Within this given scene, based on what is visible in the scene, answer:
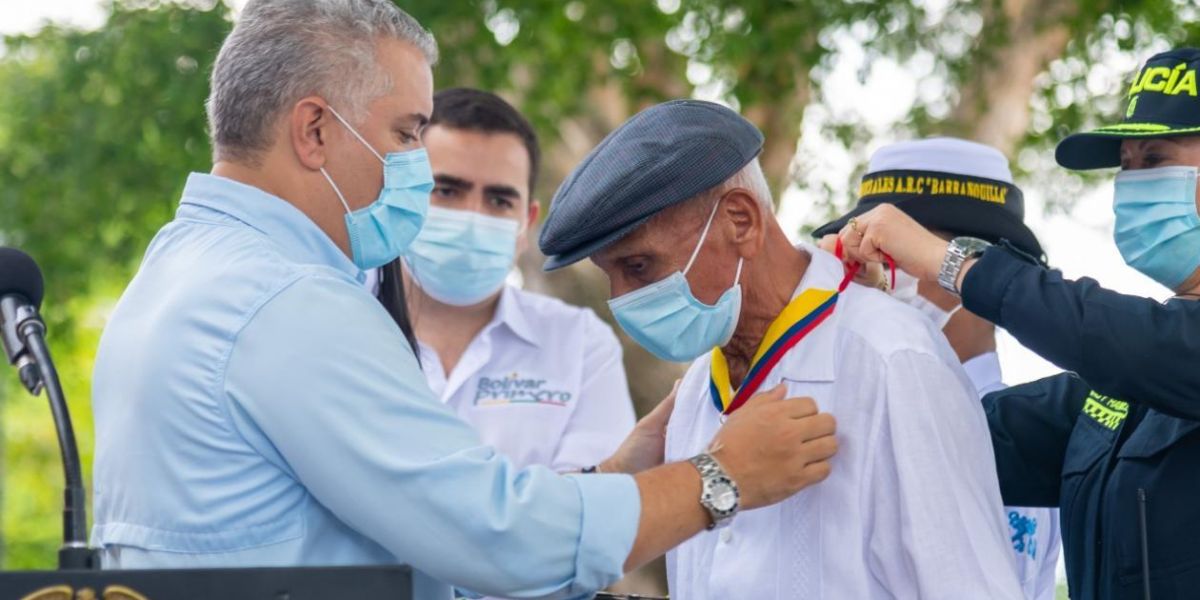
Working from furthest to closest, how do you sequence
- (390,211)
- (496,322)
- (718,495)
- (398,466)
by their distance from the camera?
(496,322) → (390,211) → (718,495) → (398,466)

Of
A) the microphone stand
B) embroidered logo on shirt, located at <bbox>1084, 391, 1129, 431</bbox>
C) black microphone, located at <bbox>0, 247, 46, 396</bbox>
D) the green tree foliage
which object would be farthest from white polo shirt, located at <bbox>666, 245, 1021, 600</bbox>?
the green tree foliage

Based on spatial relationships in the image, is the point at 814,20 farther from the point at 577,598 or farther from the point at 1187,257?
the point at 577,598

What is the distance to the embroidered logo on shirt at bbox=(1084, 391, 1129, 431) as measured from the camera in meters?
3.55

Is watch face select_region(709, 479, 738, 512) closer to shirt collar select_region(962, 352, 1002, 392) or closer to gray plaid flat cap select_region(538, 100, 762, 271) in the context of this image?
gray plaid flat cap select_region(538, 100, 762, 271)

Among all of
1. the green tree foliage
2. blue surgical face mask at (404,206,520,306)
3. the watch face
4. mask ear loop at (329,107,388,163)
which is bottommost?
the watch face

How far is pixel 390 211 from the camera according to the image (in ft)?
10.8

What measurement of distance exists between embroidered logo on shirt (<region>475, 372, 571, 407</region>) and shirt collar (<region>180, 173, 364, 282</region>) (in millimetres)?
2243

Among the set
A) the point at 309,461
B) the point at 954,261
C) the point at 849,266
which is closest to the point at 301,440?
the point at 309,461

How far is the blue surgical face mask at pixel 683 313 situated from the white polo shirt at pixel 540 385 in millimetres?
1880

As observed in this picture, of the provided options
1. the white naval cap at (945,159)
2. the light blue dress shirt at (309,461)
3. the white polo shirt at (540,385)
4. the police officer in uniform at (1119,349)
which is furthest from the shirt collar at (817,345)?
the white polo shirt at (540,385)

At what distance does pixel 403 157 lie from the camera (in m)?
3.26

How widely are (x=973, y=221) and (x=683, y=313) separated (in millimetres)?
1402

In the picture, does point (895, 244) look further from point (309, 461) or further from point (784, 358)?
point (309, 461)

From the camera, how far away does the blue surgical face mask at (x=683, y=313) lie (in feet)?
10.5
